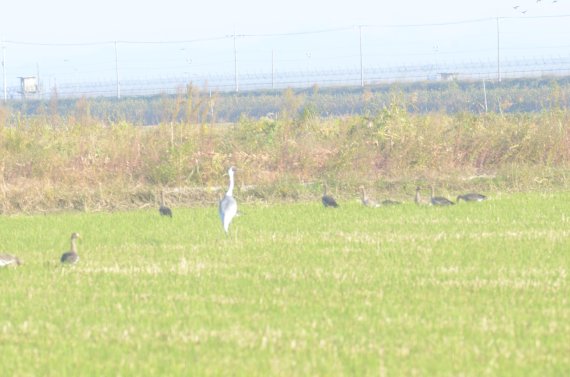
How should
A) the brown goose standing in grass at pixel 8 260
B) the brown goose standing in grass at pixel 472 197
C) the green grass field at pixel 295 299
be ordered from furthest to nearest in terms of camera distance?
the brown goose standing in grass at pixel 472 197 → the brown goose standing in grass at pixel 8 260 → the green grass field at pixel 295 299

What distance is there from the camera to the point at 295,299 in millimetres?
11305

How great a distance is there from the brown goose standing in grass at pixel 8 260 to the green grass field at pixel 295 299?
0.67ft

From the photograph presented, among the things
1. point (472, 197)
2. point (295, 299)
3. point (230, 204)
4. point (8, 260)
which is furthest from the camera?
point (472, 197)

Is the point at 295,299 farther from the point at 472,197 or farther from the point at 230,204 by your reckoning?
the point at 472,197

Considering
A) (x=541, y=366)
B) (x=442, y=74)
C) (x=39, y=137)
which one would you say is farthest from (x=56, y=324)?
(x=442, y=74)

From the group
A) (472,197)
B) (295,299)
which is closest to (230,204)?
(295,299)

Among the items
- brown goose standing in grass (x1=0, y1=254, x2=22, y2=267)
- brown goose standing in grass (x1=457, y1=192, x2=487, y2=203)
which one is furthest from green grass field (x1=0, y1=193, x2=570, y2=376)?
brown goose standing in grass (x1=457, y1=192, x2=487, y2=203)

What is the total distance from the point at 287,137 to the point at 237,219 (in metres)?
8.16

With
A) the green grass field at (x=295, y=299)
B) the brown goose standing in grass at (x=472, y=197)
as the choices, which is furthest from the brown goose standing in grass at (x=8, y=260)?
the brown goose standing in grass at (x=472, y=197)

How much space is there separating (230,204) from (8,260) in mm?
3622

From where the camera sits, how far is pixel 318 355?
8867 millimetres

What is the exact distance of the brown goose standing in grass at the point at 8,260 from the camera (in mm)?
14016

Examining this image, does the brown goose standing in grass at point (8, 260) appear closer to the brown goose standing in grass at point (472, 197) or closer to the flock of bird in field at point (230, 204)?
the flock of bird in field at point (230, 204)

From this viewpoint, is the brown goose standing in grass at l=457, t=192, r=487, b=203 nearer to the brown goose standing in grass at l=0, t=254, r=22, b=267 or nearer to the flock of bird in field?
the flock of bird in field
